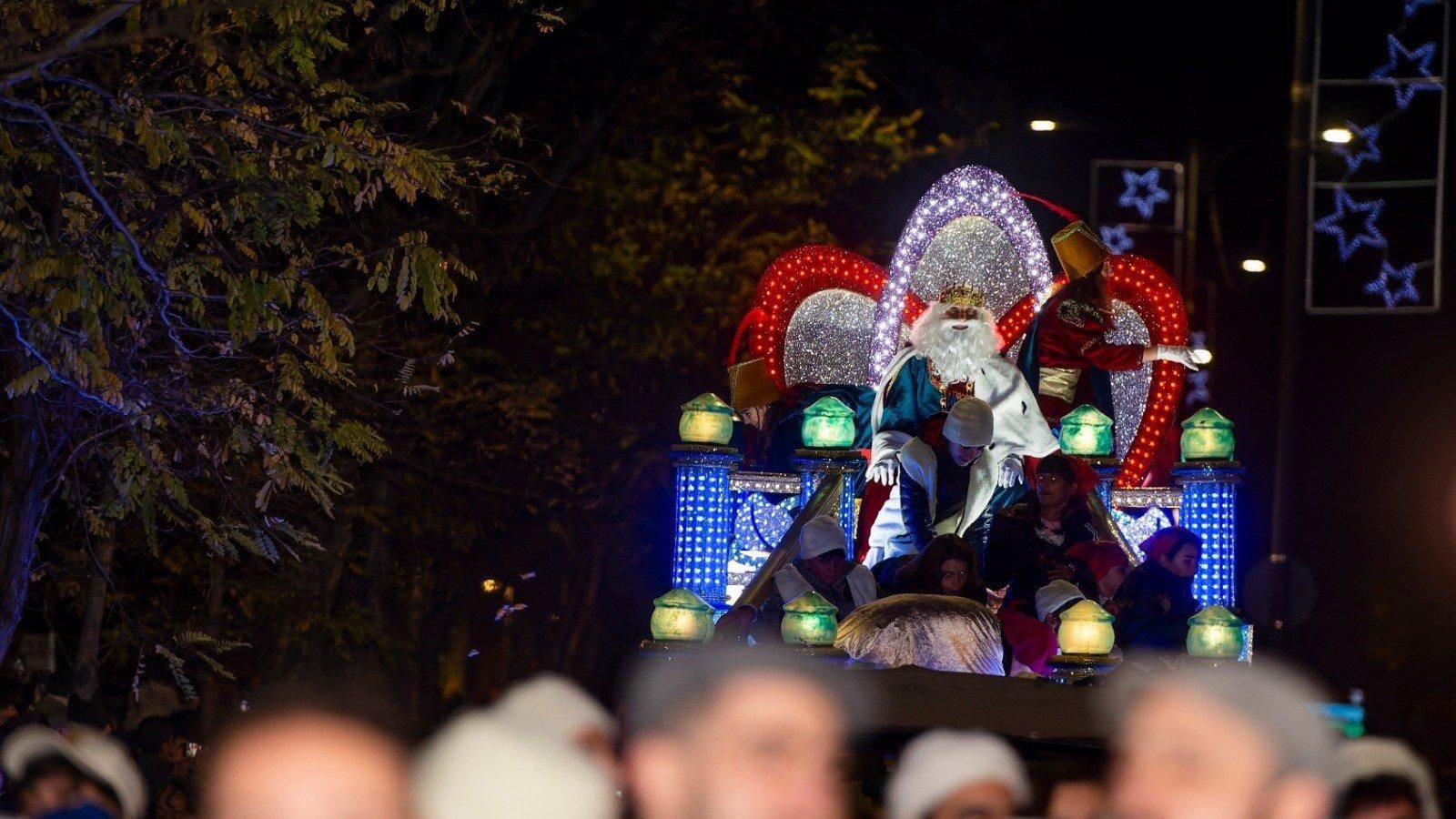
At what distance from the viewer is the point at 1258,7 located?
35.6 m

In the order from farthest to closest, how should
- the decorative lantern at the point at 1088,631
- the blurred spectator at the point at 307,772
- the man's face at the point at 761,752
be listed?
1. the decorative lantern at the point at 1088,631
2. the man's face at the point at 761,752
3. the blurred spectator at the point at 307,772

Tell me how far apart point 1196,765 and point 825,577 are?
385 inches

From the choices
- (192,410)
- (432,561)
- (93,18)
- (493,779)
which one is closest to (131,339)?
(192,410)

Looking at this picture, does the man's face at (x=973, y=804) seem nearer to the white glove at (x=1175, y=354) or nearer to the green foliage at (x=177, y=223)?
the green foliage at (x=177, y=223)

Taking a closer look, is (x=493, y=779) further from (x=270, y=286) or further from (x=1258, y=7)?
(x=1258, y=7)

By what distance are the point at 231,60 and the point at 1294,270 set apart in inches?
318

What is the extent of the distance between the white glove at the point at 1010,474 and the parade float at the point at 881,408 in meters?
0.53

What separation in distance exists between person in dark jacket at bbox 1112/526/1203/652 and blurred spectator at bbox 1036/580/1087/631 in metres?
0.39

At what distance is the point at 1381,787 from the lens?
4.77 m

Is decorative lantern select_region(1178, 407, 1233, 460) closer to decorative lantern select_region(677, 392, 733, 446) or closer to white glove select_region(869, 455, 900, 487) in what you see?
white glove select_region(869, 455, 900, 487)

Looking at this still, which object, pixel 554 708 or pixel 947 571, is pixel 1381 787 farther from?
pixel 947 571

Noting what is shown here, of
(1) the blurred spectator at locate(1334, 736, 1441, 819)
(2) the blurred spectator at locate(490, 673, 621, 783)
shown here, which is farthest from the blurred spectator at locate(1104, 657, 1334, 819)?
(2) the blurred spectator at locate(490, 673, 621, 783)

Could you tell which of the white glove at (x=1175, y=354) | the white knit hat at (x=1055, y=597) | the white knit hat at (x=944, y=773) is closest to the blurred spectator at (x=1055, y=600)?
the white knit hat at (x=1055, y=597)

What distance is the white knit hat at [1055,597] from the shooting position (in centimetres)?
1315
